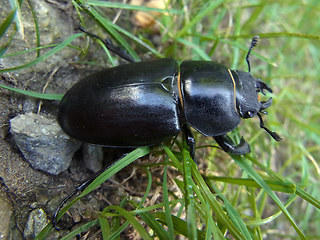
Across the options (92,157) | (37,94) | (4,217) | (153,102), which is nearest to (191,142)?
(153,102)

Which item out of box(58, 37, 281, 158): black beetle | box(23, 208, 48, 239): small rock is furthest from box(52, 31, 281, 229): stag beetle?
box(23, 208, 48, 239): small rock

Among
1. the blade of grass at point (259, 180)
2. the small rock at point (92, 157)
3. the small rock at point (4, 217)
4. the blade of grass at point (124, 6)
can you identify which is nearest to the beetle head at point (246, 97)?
the blade of grass at point (259, 180)

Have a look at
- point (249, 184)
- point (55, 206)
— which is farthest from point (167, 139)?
point (55, 206)

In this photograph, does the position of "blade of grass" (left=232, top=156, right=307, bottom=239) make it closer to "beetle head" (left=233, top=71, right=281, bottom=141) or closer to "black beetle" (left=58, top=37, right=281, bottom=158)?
"black beetle" (left=58, top=37, right=281, bottom=158)

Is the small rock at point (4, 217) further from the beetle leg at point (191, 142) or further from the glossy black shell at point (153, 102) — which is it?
the beetle leg at point (191, 142)

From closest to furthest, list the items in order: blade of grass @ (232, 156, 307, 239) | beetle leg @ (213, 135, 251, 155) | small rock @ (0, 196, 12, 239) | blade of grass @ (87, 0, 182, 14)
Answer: small rock @ (0, 196, 12, 239), blade of grass @ (232, 156, 307, 239), blade of grass @ (87, 0, 182, 14), beetle leg @ (213, 135, 251, 155)

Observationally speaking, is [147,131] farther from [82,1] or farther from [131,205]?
[82,1]
